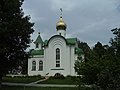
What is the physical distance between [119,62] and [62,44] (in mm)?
38569

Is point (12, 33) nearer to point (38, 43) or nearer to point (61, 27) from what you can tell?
point (61, 27)

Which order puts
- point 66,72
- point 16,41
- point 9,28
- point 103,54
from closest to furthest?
point 103,54 → point 9,28 → point 16,41 → point 66,72

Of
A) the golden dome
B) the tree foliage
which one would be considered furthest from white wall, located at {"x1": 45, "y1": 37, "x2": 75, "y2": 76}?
the tree foliage

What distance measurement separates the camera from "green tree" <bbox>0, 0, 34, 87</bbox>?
92.2ft

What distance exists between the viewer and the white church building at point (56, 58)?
5759 cm

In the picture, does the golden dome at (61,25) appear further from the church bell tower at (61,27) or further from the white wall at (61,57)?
the white wall at (61,57)

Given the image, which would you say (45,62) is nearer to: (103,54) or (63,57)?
(63,57)

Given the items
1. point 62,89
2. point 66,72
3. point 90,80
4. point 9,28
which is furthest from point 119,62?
point 66,72

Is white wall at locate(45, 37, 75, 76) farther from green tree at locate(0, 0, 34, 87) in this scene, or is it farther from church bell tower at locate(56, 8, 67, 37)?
green tree at locate(0, 0, 34, 87)

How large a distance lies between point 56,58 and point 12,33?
98.9 ft

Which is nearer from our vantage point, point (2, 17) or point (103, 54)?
point (103, 54)

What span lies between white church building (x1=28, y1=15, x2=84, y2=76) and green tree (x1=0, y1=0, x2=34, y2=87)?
2597 centimetres

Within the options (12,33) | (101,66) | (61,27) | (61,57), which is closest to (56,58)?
(61,57)

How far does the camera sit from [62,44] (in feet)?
193
